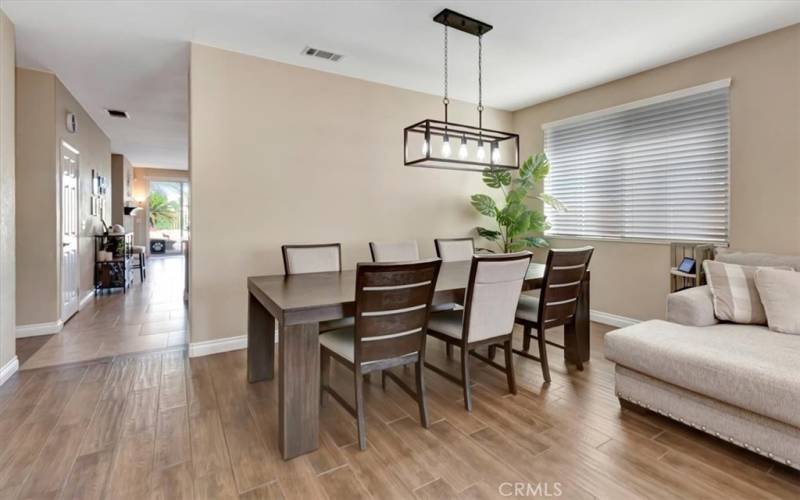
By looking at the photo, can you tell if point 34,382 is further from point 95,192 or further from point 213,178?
point 95,192

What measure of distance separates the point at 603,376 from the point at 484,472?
159cm

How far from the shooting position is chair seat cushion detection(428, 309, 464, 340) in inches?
102

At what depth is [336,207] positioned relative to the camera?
416cm

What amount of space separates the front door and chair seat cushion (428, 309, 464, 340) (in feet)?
13.5

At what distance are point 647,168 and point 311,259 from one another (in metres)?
3.42

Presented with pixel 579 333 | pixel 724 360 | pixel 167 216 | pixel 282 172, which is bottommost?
pixel 579 333

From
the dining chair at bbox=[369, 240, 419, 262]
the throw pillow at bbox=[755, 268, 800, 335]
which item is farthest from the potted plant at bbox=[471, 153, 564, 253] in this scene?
the throw pillow at bbox=[755, 268, 800, 335]

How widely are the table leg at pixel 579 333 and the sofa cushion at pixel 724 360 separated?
61 centimetres

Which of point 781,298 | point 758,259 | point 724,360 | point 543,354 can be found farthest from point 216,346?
point 758,259

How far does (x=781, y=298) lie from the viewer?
96.5 inches

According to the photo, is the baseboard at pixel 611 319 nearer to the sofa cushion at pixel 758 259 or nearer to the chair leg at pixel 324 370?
the sofa cushion at pixel 758 259

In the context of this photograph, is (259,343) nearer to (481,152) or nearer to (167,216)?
(481,152)

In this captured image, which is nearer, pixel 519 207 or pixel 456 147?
pixel 519 207

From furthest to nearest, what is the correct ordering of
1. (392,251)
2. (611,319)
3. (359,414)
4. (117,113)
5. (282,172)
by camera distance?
1. (117,113)
2. (611,319)
3. (282,172)
4. (392,251)
5. (359,414)
